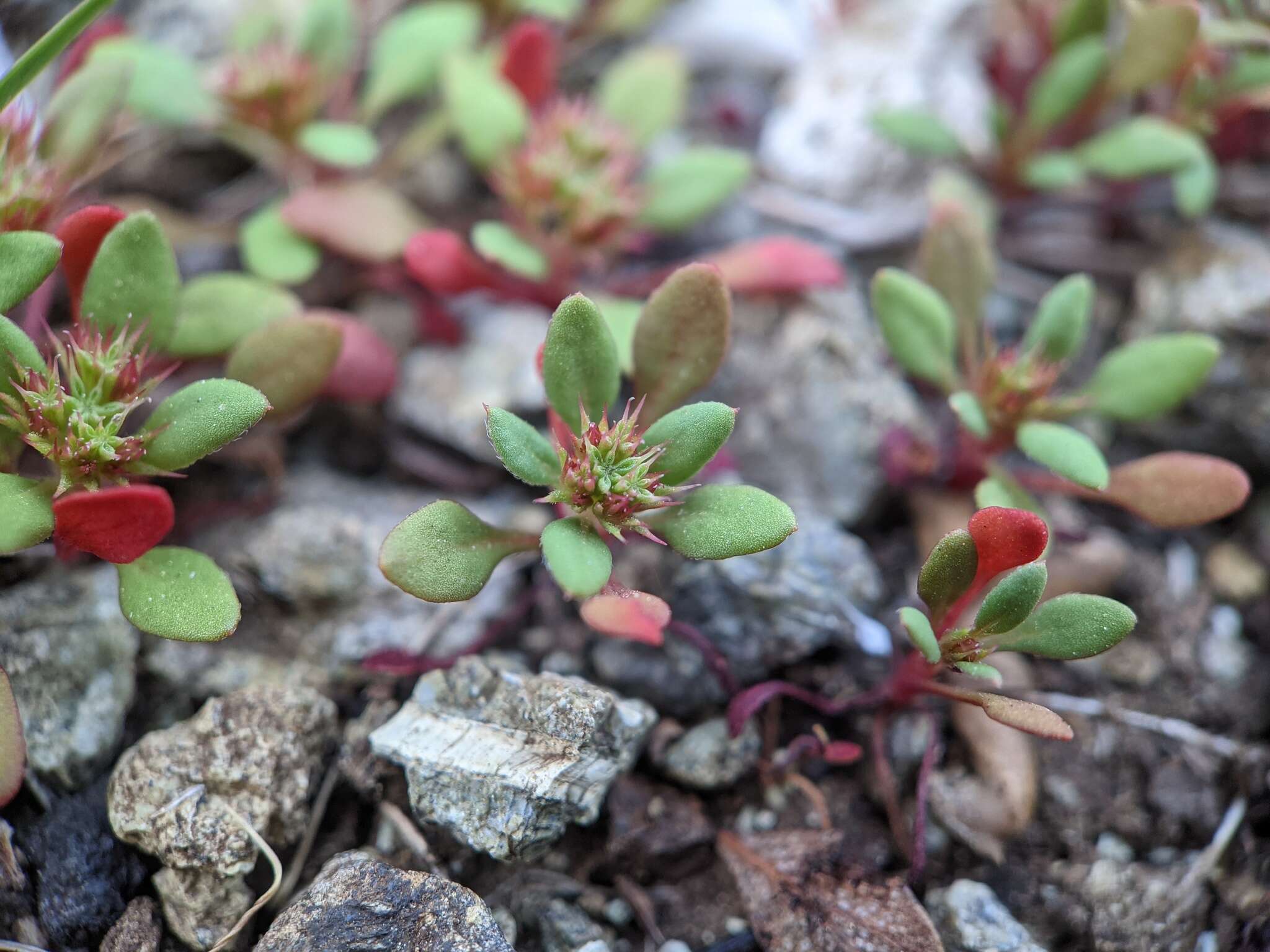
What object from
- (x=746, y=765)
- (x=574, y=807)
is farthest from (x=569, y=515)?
(x=746, y=765)

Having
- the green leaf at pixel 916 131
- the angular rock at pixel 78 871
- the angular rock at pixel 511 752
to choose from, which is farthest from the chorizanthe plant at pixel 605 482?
the green leaf at pixel 916 131

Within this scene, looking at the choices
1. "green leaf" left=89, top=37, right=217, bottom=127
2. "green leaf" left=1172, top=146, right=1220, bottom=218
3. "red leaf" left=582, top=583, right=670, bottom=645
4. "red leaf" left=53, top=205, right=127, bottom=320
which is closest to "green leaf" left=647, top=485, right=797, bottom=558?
"red leaf" left=582, top=583, right=670, bottom=645

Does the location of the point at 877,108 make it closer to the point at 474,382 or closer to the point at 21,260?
the point at 474,382

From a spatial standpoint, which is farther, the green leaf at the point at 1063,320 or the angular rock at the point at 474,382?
the angular rock at the point at 474,382

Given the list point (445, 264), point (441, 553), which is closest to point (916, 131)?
point (445, 264)

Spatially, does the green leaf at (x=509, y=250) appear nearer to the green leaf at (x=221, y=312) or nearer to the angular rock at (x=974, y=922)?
the green leaf at (x=221, y=312)

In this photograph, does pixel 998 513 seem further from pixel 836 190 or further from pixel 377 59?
pixel 377 59
